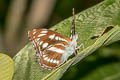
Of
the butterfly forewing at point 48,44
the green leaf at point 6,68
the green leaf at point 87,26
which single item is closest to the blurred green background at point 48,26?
the butterfly forewing at point 48,44

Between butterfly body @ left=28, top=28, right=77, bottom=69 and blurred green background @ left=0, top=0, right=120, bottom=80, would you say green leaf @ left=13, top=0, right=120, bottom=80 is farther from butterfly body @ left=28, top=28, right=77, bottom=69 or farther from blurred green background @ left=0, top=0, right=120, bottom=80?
blurred green background @ left=0, top=0, right=120, bottom=80

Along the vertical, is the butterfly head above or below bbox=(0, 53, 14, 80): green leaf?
below

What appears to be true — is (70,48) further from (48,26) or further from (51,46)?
(48,26)

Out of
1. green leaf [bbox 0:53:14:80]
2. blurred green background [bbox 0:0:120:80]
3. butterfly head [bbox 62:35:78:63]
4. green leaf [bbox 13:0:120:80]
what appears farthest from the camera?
blurred green background [bbox 0:0:120:80]

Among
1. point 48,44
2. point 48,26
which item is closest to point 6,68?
point 48,44

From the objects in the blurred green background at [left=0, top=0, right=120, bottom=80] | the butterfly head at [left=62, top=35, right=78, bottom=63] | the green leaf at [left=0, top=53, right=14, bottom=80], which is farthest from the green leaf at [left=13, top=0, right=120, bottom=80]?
the blurred green background at [left=0, top=0, right=120, bottom=80]

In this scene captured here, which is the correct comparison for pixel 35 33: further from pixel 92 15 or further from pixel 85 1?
pixel 85 1
